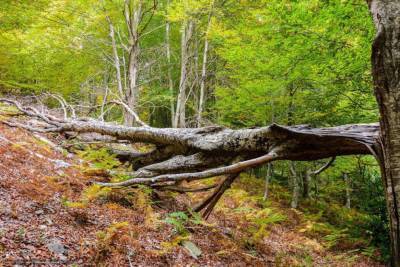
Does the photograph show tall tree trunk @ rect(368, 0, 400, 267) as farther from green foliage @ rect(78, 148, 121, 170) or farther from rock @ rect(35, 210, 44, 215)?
green foliage @ rect(78, 148, 121, 170)

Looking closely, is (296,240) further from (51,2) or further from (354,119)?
(51,2)

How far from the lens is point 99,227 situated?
190 inches

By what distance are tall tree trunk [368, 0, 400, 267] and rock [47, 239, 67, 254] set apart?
3617 millimetres

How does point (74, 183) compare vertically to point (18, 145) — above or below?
below

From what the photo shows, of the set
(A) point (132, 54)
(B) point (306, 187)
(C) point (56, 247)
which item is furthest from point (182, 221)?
(B) point (306, 187)

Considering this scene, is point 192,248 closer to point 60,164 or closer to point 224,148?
point 224,148

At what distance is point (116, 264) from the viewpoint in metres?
3.93

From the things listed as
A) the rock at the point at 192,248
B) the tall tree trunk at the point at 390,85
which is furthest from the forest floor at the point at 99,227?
the tall tree trunk at the point at 390,85

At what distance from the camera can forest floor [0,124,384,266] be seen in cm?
388

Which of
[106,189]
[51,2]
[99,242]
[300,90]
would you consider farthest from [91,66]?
[99,242]

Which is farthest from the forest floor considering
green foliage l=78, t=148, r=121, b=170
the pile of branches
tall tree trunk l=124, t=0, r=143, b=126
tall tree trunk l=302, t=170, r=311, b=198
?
tall tree trunk l=302, t=170, r=311, b=198

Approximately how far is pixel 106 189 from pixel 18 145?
231cm

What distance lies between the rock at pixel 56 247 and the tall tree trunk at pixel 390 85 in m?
3.62

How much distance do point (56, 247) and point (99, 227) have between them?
99 cm
